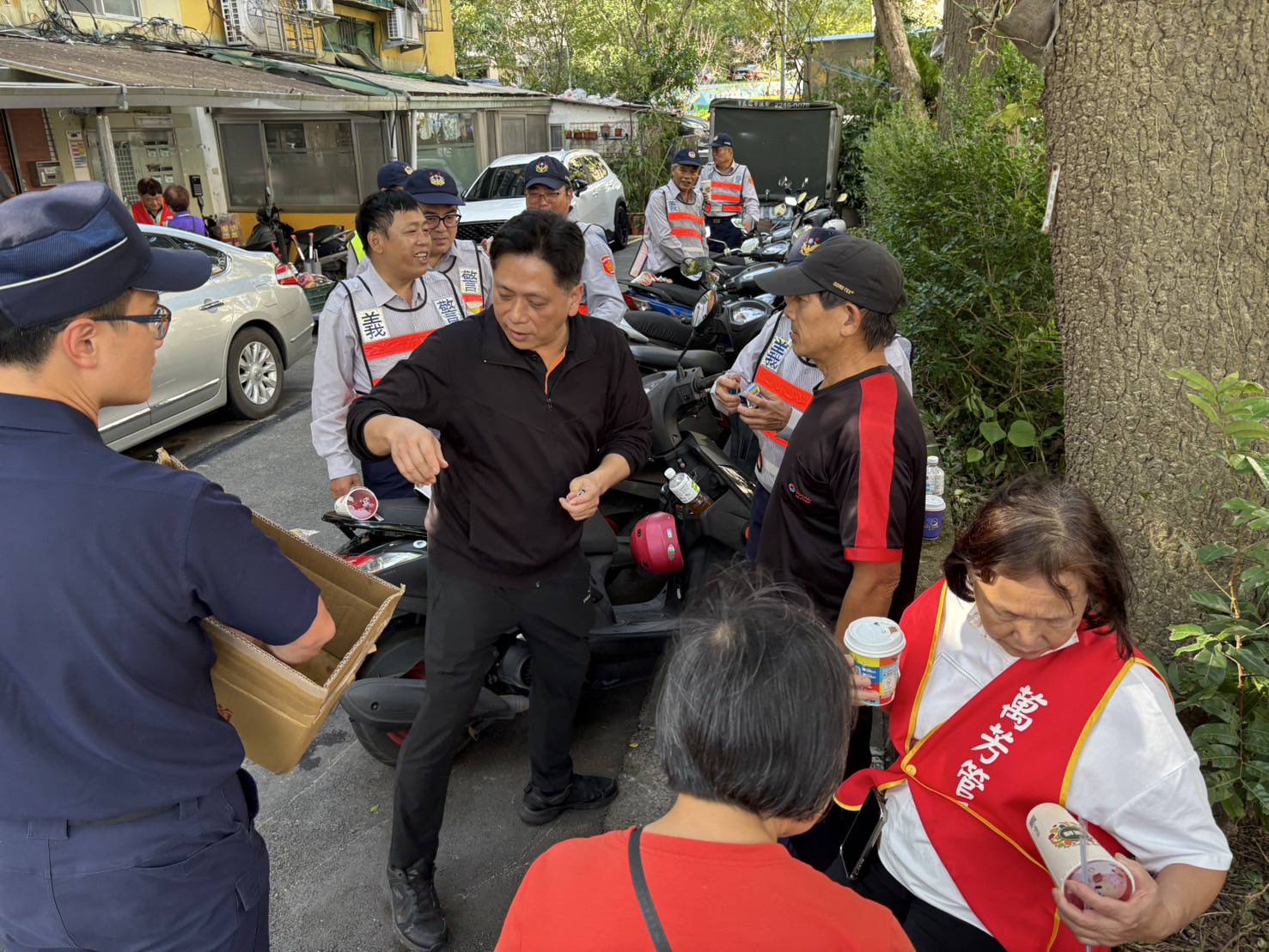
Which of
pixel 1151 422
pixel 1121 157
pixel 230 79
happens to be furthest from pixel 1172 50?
pixel 230 79

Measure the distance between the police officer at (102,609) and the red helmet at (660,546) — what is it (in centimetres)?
196

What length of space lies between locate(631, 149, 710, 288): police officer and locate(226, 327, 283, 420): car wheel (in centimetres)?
324

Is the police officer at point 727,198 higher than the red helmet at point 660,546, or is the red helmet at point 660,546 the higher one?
the police officer at point 727,198

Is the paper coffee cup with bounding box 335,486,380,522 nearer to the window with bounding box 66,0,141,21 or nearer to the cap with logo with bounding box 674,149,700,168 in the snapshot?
the cap with logo with bounding box 674,149,700,168

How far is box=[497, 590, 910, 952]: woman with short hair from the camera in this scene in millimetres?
1024

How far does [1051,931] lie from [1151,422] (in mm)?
1654

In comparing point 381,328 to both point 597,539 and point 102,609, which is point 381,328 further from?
point 102,609

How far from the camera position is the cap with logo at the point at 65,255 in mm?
1369

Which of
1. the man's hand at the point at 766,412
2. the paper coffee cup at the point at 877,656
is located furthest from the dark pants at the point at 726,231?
the paper coffee cup at the point at 877,656

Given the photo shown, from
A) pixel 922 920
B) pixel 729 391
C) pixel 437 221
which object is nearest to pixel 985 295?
pixel 729 391

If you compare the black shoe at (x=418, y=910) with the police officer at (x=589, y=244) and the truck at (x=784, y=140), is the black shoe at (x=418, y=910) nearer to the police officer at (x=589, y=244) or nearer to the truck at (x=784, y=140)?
the police officer at (x=589, y=244)

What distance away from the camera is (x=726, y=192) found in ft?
31.9

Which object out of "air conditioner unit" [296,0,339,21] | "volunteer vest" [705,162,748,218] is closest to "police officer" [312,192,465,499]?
"volunteer vest" [705,162,748,218]

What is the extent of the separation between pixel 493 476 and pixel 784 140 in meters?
13.0
